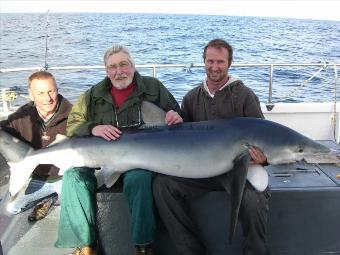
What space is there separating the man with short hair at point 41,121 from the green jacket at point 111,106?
236 mm

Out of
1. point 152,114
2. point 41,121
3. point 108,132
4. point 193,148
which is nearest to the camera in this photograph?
point 193,148

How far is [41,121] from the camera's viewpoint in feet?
12.6

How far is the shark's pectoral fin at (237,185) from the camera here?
281cm

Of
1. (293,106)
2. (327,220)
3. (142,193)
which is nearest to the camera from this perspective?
(142,193)

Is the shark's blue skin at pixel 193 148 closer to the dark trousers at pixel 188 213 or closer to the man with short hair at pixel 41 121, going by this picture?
the dark trousers at pixel 188 213

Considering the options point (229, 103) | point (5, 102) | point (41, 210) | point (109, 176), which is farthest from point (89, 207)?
point (5, 102)

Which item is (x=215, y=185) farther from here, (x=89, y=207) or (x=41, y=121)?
(x=41, y=121)

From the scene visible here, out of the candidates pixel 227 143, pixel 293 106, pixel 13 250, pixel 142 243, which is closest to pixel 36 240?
pixel 13 250

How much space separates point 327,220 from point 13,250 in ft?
8.65

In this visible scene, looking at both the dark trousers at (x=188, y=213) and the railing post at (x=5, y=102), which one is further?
the railing post at (x=5, y=102)

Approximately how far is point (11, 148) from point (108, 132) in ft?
2.78

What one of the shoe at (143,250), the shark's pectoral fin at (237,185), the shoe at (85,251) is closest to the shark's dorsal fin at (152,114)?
the shark's pectoral fin at (237,185)

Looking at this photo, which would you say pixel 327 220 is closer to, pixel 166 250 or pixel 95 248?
pixel 166 250

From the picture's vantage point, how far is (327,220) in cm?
327
